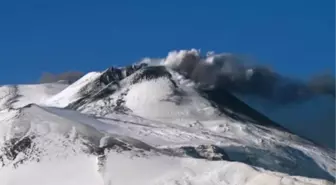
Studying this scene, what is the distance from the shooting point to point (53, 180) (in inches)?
3568

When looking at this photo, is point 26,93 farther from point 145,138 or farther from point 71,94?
point 145,138

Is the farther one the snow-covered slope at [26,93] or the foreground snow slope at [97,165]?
the snow-covered slope at [26,93]

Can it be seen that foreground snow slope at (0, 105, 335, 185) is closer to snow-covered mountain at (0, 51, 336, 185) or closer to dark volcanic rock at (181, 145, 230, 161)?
snow-covered mountain at (0, 51, 336, 185)

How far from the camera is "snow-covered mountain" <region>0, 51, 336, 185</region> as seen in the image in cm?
9012

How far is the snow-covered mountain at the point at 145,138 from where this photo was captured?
9012 centimetres

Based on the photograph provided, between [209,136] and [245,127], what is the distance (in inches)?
627

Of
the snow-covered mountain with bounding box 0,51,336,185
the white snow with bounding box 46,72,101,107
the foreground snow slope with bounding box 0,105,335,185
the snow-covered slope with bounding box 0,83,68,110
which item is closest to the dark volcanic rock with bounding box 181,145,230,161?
the snow-covered mountain with bounding box 0,51,336,185

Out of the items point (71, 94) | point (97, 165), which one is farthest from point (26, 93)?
point (97, 165)

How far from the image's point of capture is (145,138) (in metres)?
114

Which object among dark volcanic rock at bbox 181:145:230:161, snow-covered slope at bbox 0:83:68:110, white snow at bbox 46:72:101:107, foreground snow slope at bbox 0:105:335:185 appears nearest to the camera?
foreground snow slope at bbox 0:105:335:185

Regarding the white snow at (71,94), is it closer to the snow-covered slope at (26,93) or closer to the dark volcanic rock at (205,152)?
the snow-covered slope at (26,93)

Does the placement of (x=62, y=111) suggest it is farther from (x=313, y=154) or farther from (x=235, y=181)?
Answer: (x=235, y=181)

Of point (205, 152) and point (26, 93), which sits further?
point (26, 93)

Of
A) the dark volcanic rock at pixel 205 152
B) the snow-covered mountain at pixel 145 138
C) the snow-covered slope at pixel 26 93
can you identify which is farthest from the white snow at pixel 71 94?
the dark volcanic rock at pixel 205 152
